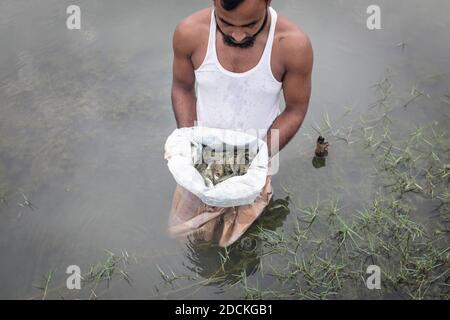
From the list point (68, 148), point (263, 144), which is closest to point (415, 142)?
Result: point (263, 144)

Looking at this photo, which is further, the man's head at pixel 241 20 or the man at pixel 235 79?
the man at pixel 235 79

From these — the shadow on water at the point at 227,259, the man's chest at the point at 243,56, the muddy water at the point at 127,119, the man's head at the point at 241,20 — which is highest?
the man's head at the point at 241,20

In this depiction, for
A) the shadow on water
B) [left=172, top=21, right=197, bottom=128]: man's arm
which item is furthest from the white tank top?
the shadow on water

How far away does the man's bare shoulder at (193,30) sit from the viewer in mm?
2715

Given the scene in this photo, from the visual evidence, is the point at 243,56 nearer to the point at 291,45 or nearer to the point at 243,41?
the point at 243,41

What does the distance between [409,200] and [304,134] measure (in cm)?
98

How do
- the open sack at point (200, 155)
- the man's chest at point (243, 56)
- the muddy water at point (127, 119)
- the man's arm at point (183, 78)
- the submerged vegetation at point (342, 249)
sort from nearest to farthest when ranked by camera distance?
1. the open sack at point (200, 155)
2. the man's chest at point (243, 56)
3. the man's arm at point (183, 78)
4. the submerged vegetation at point (342, 249)
5. the muddy water at point (127, 119)

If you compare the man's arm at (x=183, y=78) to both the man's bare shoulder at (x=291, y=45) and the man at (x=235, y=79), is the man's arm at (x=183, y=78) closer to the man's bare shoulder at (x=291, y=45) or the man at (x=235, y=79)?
the man at (x=235, y=79)

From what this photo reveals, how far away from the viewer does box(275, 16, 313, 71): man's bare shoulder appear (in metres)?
2.62

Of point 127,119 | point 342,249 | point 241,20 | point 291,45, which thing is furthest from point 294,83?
point 127,119

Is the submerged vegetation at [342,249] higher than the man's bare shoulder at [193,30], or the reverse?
the man's bare shoulder at [193,30]

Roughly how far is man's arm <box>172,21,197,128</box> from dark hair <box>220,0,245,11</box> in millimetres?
445

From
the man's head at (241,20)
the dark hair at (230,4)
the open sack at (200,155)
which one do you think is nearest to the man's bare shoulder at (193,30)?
the man's head at (241,20)
